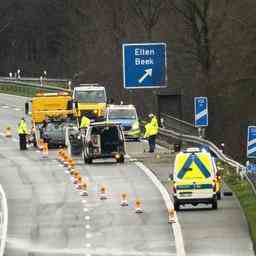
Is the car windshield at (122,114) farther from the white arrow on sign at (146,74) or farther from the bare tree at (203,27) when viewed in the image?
the white arrow on sign at (146,74)

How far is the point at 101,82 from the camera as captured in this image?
85938 mm

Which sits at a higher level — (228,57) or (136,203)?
(228,57)

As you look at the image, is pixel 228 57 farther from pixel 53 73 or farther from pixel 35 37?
pixel 35 37

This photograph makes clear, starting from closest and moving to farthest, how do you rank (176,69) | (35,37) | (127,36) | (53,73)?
(176,69) < (127,36) < (53,73) < (35,37)

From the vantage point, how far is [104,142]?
161 feet

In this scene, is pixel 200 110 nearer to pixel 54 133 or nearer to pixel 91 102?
pixel 54 133

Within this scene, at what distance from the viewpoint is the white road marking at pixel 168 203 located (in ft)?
96.3

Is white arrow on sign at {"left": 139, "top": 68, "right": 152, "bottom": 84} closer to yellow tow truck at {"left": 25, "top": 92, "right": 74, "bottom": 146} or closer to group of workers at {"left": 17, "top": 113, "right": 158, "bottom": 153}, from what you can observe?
group of workers at {"left": 17, "top": 113, "right": 158, "bottom": 153}

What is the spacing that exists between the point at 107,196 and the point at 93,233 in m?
7.12

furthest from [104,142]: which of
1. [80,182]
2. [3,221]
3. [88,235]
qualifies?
[88,235]

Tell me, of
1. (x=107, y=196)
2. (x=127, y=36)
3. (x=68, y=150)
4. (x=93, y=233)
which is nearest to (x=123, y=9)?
(x=127, y=36)

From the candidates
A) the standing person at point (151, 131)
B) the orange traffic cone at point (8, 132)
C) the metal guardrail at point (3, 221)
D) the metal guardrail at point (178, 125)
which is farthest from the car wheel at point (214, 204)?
the orange traffic cone at point (8, 132)

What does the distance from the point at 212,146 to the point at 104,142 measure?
5446 mm

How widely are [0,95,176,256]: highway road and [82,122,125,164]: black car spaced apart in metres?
0.56
